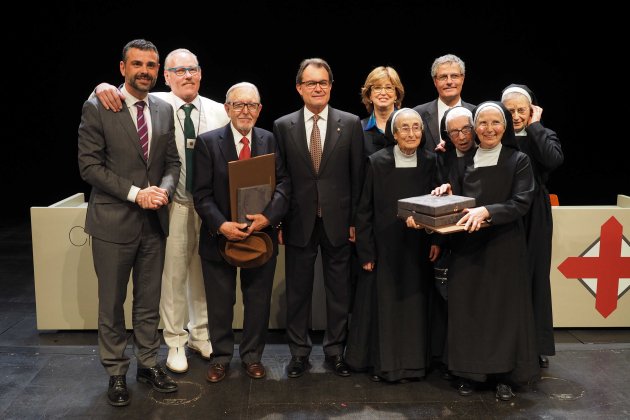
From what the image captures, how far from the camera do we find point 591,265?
12.9ft

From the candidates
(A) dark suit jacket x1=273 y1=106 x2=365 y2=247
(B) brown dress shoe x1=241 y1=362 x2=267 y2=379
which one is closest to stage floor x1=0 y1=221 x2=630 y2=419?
(B) brown dress shoe x1=241 y1=362 x2=267 y2=379

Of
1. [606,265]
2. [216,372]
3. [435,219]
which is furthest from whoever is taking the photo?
[606,265]

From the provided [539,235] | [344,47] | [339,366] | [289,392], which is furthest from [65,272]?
[344,47]

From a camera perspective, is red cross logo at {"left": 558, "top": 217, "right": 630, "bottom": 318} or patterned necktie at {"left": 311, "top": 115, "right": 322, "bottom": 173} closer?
patterned necktie at {"left": 311, "top": 115, "right": 322, "bottom": 173}

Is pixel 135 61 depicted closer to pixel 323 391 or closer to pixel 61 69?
pixel 323 391

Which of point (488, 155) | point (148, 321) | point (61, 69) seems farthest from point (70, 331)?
point (61, 69)

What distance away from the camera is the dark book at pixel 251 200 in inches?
125

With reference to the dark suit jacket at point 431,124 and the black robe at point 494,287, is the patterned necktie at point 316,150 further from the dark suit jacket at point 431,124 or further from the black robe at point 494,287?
the black robe at point 494,287

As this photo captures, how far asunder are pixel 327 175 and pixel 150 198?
0.85m

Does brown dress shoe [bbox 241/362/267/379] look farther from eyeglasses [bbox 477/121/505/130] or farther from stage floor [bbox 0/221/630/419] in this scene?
eyeglasses [bbox 477/121/505/130]

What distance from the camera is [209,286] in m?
3.39

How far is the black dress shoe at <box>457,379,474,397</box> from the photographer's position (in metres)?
3.21

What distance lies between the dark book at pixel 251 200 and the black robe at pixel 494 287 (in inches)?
34.6

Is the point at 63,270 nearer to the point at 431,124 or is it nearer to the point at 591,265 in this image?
the point at 431,124
